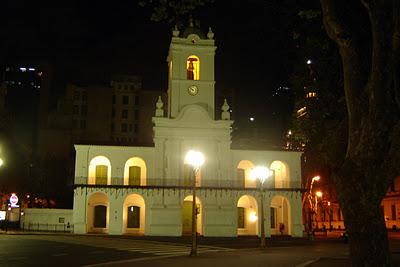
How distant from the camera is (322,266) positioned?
19969 millimetres

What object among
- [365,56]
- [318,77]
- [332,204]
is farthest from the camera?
[332,204]

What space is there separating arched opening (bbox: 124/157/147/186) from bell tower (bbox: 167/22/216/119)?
5.72 meters

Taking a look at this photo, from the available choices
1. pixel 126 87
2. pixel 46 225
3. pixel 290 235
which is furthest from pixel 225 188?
pixel 126 87

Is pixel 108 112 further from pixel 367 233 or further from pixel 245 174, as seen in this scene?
pixel 367 233

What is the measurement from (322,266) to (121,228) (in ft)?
98.2

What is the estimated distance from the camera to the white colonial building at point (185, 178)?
4750 cm

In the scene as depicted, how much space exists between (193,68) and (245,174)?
482 inches

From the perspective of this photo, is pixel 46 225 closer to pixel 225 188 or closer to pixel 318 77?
pixel 225 188

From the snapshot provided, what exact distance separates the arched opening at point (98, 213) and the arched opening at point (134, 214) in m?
2.03

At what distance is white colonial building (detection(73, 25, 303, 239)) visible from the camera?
4750 centimetres

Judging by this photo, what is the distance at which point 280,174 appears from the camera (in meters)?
52.4

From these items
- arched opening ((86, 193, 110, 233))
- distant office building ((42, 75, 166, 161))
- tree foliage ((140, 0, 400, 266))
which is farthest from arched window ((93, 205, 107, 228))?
tree foliage ((140, 0, 400, 266))

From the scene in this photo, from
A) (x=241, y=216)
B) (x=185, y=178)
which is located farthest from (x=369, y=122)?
(x=241, y=216)

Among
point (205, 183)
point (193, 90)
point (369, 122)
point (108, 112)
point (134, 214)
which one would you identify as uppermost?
point (108, 112)
